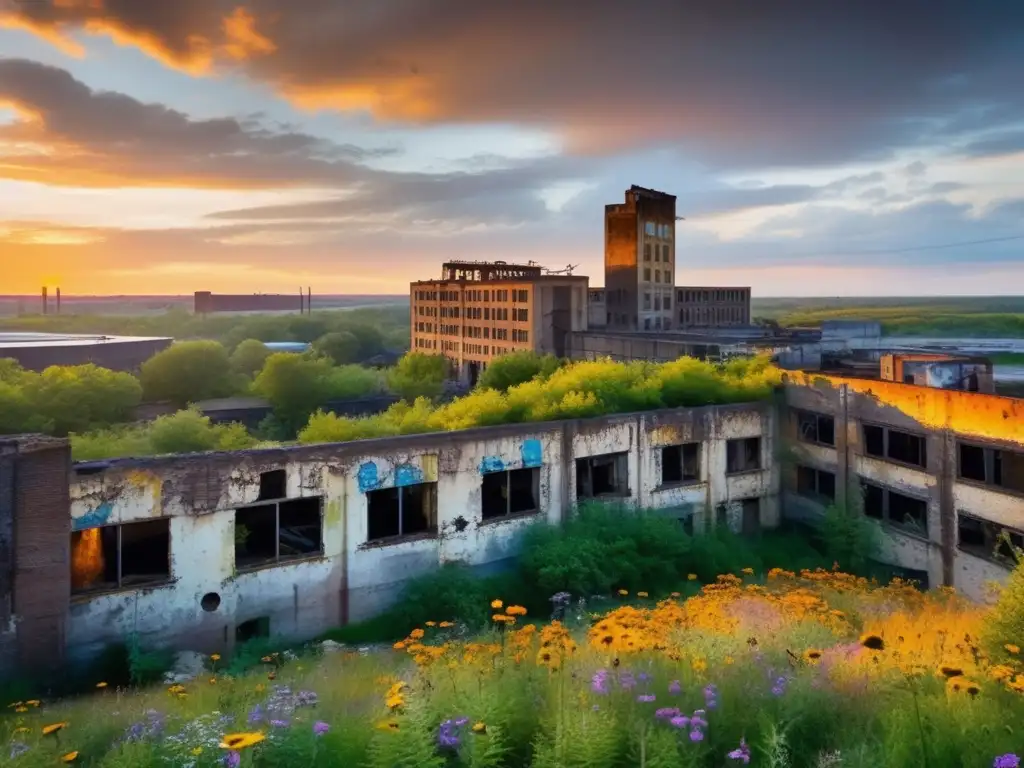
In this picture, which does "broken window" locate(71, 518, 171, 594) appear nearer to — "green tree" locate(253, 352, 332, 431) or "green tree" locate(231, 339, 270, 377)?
"green tree" locate(253, 352, 332, 431)

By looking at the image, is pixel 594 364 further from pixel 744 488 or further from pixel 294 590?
pixel 294 590

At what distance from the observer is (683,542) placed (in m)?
20.5

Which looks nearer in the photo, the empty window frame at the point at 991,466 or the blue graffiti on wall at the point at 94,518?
the blue graffiti on wall at the point at 94,518

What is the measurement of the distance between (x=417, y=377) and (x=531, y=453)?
42.7 m

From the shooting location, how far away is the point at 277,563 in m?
16.9

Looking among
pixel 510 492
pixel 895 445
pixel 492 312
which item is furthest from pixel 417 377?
pixel 895 445

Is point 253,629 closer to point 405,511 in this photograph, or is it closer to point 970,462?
point 405,511

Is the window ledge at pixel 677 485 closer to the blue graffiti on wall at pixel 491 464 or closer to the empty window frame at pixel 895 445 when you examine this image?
the empty window frame at pixel 895 445

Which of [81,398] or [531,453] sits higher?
[81,398]

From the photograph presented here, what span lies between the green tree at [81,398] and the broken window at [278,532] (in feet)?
76.2

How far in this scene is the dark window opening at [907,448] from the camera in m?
21.0

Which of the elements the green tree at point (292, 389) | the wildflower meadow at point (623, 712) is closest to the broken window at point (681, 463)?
the wildflower meadow at point (623, 712)

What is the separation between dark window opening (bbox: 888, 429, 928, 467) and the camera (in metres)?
21.0

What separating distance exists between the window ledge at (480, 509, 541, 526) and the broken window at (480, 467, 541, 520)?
0.04 meters
